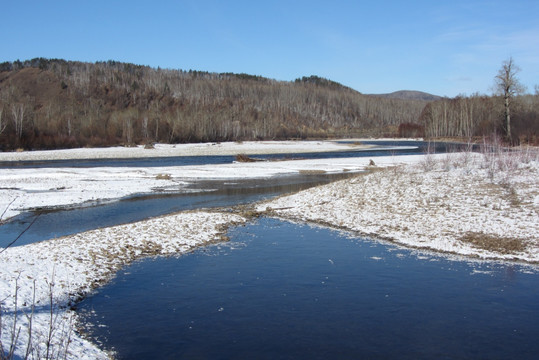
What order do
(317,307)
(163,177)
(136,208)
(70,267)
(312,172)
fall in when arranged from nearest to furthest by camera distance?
1. (317,307)
2. (70,267)
3. (136,208)
4. (163,177)
5. (312,172)

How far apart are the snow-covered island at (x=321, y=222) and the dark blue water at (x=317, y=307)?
0.86 meters

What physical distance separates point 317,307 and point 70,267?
262 inches

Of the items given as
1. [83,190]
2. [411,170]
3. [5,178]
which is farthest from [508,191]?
[5,178]

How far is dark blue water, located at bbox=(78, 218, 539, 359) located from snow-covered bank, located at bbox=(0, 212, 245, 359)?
59 cm

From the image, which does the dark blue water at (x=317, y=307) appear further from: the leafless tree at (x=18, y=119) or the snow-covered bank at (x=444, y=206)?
the leafless tree at (x=18, y=119)

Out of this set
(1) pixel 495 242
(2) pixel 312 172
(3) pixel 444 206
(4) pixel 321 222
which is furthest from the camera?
(2) pixel 312 172

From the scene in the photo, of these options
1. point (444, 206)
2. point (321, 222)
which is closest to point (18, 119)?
point (321, 222)

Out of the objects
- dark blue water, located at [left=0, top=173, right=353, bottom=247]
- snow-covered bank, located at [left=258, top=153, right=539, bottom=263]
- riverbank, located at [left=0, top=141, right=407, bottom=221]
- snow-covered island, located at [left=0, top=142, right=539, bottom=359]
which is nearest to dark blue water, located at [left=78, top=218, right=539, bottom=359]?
snow-covered island, located at [left=0, top=142, right=539, bottom=359]

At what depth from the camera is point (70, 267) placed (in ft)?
38.7

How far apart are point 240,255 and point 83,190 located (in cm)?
1946

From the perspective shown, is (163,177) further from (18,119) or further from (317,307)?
(18,119)

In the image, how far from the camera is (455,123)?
484 ft

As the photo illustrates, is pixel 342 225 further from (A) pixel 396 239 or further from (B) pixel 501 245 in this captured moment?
(B) pixel 501 245

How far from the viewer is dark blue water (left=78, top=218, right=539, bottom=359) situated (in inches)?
311
